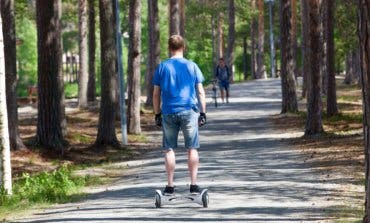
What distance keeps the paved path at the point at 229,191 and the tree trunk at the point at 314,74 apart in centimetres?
109

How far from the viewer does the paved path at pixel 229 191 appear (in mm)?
9859

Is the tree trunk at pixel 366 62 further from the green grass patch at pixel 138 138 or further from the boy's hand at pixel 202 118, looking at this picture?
the green grass patch at pixel 138 138

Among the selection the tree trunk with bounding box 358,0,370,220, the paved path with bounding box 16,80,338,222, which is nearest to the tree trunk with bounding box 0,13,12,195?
the paved path with bounding box 16,80,338,222

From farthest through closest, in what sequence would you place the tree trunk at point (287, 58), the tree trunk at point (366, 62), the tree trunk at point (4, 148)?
the tree trunk at point (287, 58) → the tree trunk at point (4, 148) → the tree trunk at point (366, 62)

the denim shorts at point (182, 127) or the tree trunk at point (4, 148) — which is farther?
the tree trunk at point (4, 148)

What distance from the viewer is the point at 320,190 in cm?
1212

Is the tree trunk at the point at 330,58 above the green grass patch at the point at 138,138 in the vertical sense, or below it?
above

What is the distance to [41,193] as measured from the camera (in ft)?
43.0

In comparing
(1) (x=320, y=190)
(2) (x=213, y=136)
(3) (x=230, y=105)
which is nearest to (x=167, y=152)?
(1) (x=320, y=190)

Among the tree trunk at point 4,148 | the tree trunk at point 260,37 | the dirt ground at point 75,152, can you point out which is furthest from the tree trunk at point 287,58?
the tree trunk at point 260,37

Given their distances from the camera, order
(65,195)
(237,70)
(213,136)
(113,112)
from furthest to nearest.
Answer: (237,70), (213,136), (113,112), (65,195)

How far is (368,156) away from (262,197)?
3.53m

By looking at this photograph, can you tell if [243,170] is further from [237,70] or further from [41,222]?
[237,70]

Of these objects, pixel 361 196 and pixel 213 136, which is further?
pixel 213 136
